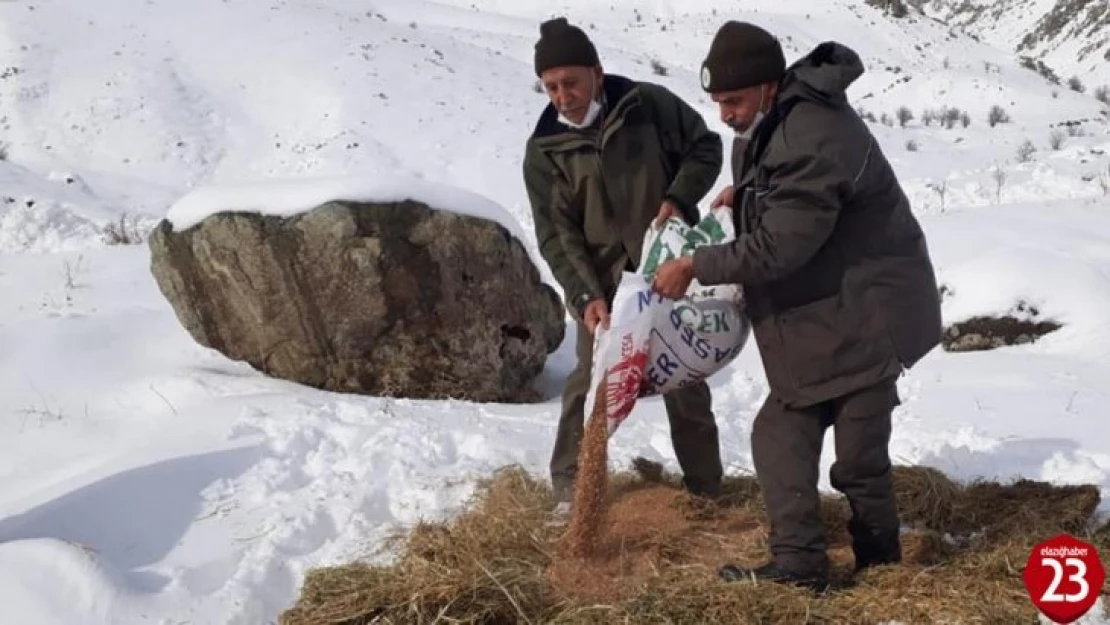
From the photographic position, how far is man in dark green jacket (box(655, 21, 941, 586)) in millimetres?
2695

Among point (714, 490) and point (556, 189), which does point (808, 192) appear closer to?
point (556, 189)

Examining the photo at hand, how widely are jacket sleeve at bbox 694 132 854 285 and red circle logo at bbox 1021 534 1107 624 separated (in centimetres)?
100

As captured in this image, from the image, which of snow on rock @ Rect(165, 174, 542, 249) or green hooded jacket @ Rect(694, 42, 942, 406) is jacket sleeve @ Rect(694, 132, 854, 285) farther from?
snow on rock @ Rect(165, 174, 542, 249)

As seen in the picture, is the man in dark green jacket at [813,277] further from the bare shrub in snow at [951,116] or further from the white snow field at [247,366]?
the bare shrub in snow at [951,116]

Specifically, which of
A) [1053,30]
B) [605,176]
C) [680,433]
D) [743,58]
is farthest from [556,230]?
[1053,30]

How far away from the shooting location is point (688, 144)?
3586 millimetres

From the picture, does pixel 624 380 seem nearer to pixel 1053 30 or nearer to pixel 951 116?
pixel 951 116

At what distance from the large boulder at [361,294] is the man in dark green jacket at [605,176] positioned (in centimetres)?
189

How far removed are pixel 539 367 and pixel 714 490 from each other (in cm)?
235

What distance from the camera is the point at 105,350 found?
6.01 metres

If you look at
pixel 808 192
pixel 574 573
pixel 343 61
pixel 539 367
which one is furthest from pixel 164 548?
pixel 343 61

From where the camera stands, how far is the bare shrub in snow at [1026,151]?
12055mm

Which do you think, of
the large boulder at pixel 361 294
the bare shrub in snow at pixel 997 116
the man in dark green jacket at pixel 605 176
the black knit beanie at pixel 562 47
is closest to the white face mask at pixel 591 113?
the man in dark green jacket at pixel 605 176

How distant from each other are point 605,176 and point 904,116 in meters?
15.2
